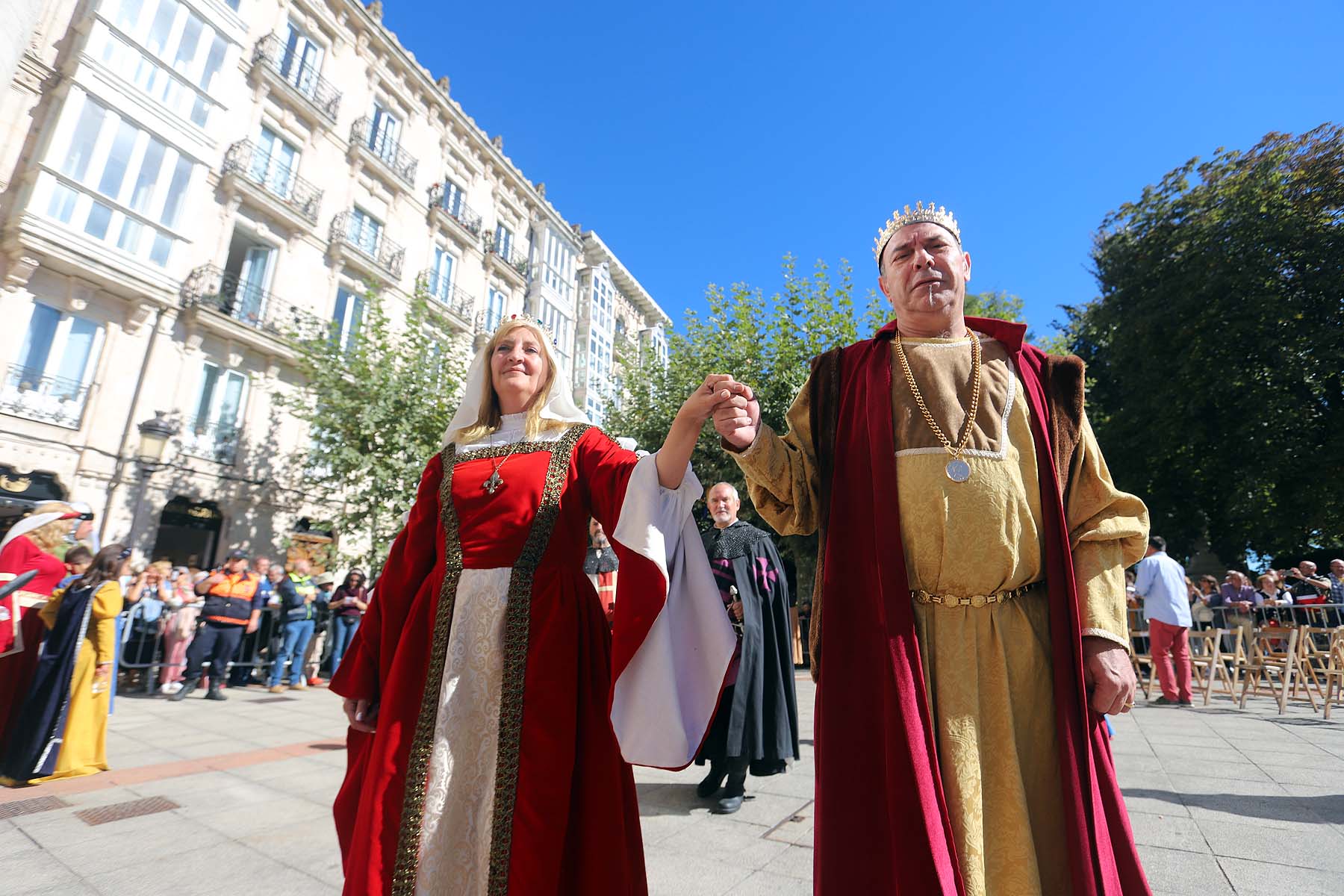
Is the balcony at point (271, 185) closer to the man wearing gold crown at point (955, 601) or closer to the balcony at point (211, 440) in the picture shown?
the balcony at point (211, 440)

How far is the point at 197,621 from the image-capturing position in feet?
33.2

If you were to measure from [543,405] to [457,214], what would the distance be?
2595 centimetres

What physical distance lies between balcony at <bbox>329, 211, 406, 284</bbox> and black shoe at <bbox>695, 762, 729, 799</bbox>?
65.0 ft

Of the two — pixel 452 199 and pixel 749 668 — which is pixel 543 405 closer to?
pixel 749 668

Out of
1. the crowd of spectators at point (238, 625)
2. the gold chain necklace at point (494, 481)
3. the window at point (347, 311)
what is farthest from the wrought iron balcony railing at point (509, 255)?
the gold chain necklace at point (494, 481)

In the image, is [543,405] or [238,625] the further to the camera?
[238,625]

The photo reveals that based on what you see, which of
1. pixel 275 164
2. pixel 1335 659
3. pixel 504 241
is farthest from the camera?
pixel 504 241

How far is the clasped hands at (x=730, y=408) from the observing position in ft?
5.47

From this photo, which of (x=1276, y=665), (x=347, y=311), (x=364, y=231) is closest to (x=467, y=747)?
(x=1276, y=665)

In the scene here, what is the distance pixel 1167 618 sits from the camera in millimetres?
8305

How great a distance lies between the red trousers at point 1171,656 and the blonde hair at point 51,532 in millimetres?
11059

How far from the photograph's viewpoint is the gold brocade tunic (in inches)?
62.4

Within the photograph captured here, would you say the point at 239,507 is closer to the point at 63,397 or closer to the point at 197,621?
the point at 63,397

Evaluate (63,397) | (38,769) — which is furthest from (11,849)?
(63,397)
